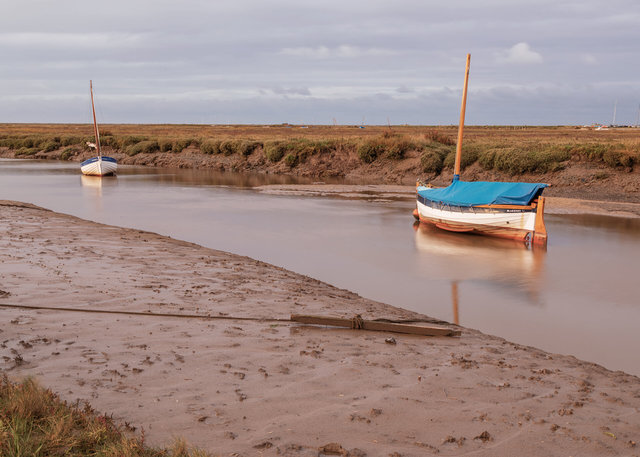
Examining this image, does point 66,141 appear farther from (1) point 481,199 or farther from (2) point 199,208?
(1) point 481,199

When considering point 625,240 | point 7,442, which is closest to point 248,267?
point 7,442

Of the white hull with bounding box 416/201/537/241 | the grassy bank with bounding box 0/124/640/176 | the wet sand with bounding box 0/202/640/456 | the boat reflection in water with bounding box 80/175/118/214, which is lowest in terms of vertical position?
the boat reflection in water with bounding box 80/175/118/214

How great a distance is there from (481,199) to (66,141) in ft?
220

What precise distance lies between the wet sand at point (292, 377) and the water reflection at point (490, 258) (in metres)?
5.11

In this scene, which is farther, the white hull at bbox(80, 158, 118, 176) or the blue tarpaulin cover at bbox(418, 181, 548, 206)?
the white hull at bbox(80, 158, 118, 176)

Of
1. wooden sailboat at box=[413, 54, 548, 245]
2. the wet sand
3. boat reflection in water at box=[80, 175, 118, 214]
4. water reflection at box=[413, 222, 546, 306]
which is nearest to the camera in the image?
the wet sand

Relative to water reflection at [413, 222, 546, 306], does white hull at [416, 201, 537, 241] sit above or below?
above

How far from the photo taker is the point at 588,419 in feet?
18.7

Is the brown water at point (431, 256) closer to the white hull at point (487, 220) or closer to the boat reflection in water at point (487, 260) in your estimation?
the boat reflection in water at point (487, 260)

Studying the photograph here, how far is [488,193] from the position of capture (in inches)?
851

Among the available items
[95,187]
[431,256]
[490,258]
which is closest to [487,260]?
[490,258]

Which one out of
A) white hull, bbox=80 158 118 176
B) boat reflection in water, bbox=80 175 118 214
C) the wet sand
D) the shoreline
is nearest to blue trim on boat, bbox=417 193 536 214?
the shoreline

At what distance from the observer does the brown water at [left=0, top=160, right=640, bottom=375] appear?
1126cm

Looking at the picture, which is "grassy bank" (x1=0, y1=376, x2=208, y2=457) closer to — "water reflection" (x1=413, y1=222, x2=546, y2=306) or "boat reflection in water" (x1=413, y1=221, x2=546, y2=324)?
"boat reflection in water" (x1=413, y1=221, x2=546, y2=324)
